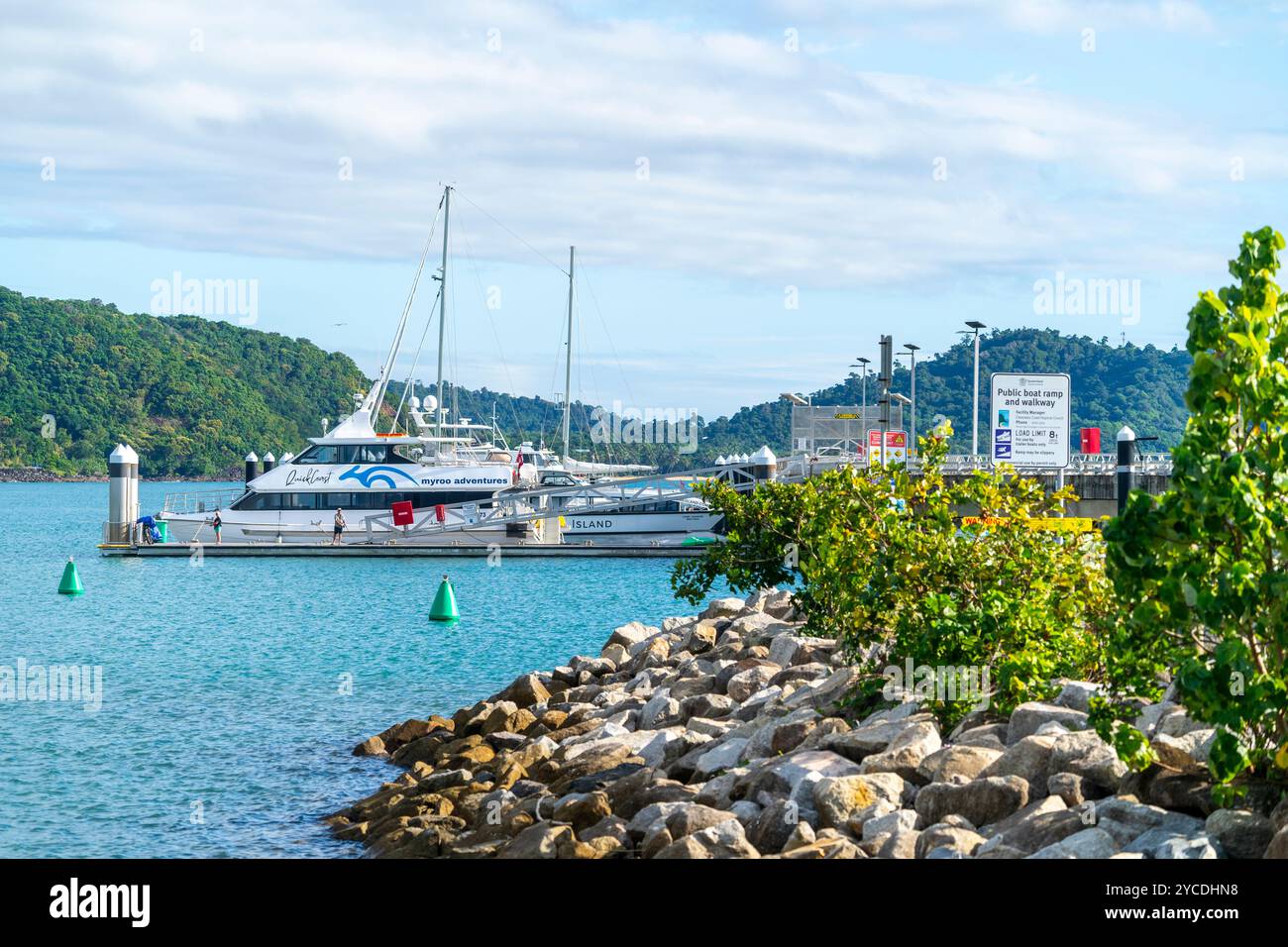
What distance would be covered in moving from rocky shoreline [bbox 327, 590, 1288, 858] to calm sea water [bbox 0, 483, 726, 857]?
142 cm

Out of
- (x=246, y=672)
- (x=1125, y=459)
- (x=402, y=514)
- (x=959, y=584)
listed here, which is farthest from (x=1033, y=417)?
(x=402, y=514)

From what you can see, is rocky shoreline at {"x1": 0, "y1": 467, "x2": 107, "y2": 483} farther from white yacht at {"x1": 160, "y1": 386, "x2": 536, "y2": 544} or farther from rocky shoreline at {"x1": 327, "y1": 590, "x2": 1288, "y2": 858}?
rocky shoreline at {"x1": 327, "y1": 590, "x2": 1288, "y2": 858}

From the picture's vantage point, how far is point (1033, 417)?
3328 centimetres

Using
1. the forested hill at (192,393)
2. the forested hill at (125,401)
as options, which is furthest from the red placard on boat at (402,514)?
the forested hill at (125,401)

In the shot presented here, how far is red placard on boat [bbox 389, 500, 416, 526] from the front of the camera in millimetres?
50594

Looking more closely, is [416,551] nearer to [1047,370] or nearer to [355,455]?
[355,455]

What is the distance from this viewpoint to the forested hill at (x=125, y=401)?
14950 cm

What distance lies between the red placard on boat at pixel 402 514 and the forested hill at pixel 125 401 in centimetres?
9708

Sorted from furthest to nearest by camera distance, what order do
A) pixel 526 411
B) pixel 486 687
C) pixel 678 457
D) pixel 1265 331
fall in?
pixel 526 411
pixel 678 457
pixel 486 687
pixel 1265 331
